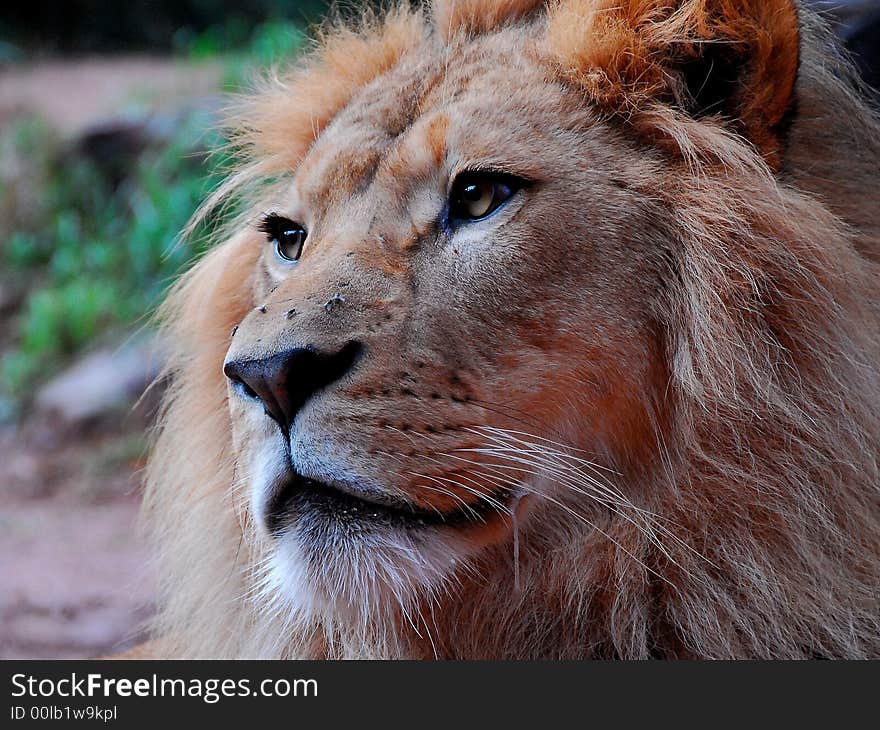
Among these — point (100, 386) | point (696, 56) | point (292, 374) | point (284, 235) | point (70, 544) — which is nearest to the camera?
point (292, 374)

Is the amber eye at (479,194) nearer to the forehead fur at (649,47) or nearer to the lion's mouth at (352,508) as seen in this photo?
the forehead fur at (649,47)

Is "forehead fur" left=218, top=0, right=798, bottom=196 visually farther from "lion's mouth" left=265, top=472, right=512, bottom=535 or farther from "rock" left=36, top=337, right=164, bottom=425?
"rock" left=36, top=337, right=164, bottom=425

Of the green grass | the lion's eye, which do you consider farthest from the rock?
the lion's eye

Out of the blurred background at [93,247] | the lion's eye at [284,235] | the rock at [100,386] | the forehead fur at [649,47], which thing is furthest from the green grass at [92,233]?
the forehead fur at [649,47]

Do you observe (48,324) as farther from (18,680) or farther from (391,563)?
(391,563)

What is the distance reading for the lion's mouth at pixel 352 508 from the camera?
1.71 m

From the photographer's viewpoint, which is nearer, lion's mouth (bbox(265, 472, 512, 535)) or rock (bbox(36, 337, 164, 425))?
lion's mouth (bbox(265, 472, 512, 535))

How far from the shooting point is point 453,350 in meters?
1.75

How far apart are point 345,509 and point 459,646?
0.39 meters

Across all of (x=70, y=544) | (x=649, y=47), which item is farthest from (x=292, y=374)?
(x=70, y=544)

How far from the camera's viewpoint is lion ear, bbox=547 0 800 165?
5.98ft

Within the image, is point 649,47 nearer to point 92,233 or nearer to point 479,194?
point 479,194

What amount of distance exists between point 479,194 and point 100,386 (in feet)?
14.8

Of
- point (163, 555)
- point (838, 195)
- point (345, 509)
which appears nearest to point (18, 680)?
point (163, 555)
